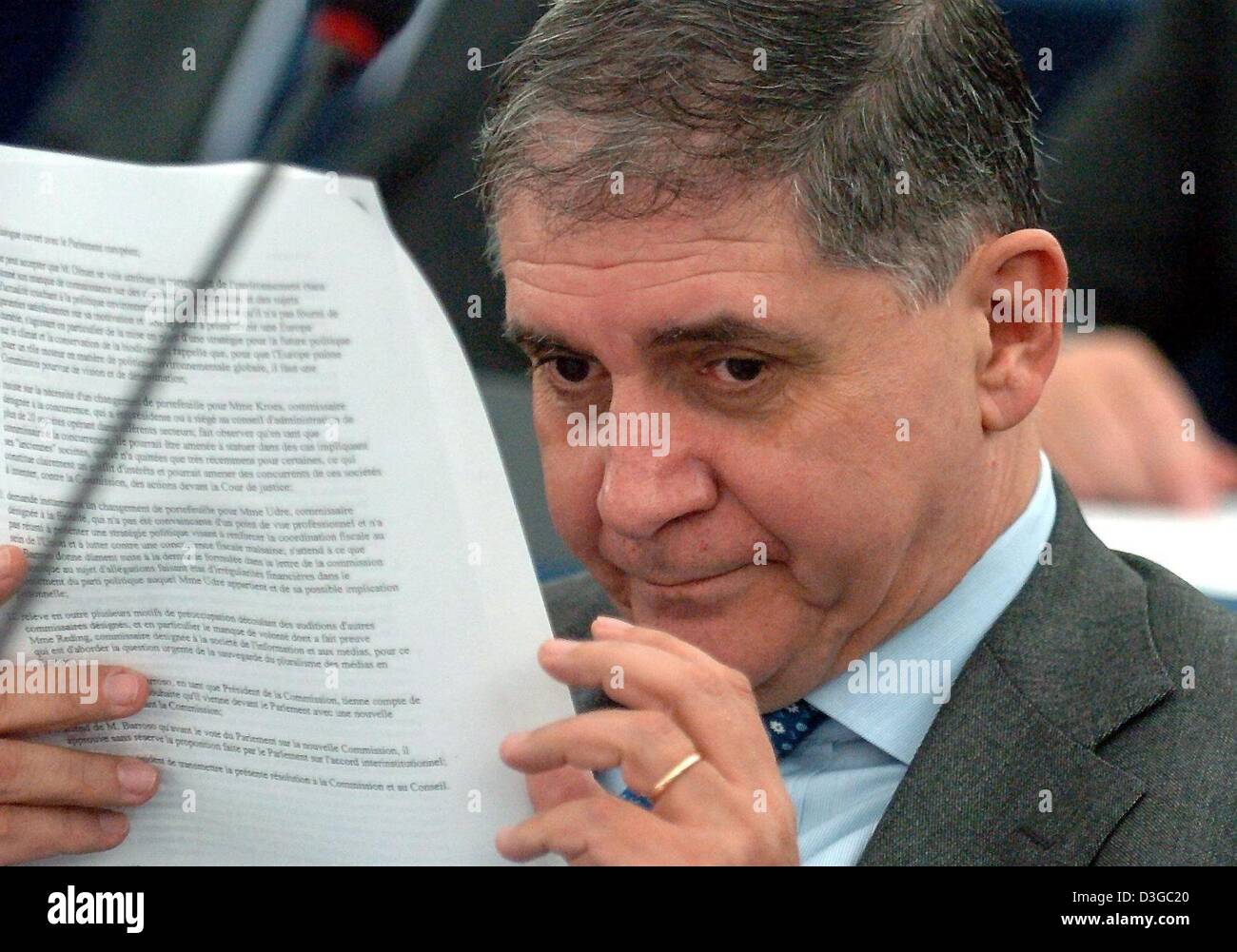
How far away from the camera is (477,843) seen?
1.14 m

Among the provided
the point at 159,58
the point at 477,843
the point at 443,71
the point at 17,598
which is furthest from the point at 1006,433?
the point at 159,58

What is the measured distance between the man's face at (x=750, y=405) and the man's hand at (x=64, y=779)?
43 cm

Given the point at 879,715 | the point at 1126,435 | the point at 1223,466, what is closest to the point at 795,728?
the point at 879,715

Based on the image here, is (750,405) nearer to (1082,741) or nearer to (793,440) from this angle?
(793,440)

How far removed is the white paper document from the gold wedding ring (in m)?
0.09

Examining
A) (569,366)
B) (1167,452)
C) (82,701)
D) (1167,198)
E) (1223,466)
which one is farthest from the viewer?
(1167,198)

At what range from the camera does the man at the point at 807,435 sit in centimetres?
116

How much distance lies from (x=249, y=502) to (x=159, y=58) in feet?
7.46

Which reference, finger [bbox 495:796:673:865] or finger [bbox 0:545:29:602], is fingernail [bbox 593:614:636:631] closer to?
finger [bbox 495:796:673:865]

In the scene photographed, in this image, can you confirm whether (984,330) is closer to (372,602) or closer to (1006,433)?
(1006,433)

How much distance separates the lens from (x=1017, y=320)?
135 centimetres

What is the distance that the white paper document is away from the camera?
3.56ft

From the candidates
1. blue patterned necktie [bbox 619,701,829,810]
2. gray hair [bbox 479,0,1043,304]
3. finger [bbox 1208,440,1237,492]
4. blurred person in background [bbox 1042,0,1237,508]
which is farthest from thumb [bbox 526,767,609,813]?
blurred person in background [bbox 1042,0,1237,508]

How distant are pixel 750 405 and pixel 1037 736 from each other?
0.39 m
